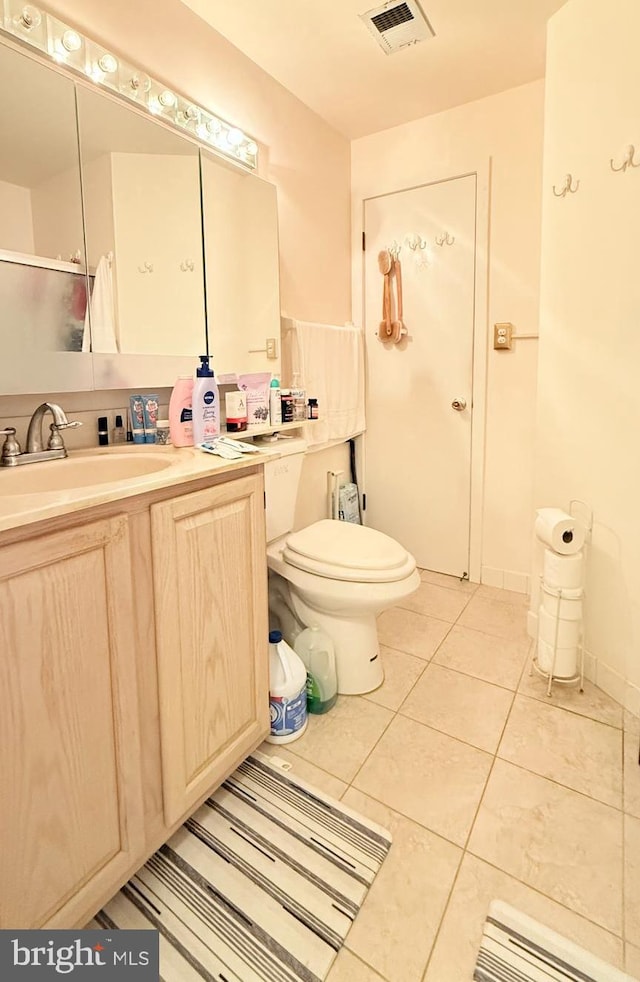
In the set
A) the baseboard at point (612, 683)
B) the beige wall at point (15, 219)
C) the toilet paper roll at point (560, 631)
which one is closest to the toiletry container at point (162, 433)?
the beige wall at point (15, 219)

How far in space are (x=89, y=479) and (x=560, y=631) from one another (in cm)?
150

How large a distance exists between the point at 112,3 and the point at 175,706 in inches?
73.5

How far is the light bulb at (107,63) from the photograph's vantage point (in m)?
1.37

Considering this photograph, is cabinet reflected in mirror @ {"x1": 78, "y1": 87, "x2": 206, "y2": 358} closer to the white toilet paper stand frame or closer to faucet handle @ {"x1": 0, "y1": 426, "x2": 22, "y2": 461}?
faucet handle @ {"x1": 0, "y1": 426, "x2": 22, "y2": 461}

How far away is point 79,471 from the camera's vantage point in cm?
127

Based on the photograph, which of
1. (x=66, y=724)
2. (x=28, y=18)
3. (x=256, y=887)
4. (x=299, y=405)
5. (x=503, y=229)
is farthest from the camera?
(x=503, y=229)

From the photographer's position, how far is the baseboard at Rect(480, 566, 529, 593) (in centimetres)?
247

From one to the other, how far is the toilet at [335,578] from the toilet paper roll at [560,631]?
1.49ft

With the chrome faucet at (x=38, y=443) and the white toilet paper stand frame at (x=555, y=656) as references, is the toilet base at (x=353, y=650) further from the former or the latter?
the chrome faucet at (x=38, y=443)

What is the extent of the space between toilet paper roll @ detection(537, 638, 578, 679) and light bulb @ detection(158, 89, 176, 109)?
2.11 meters

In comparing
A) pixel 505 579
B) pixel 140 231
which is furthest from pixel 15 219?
pixel 505 579

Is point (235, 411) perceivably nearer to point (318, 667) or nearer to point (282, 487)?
point (282, 487)

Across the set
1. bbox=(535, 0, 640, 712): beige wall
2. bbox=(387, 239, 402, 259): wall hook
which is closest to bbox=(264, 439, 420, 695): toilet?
bbox=(535, 0, 640, 712): beige wall

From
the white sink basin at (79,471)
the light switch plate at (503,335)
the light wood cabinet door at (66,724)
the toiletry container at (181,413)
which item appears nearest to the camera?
the light wood cabinet door at (66,724)
